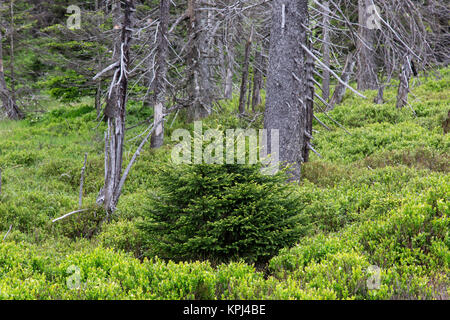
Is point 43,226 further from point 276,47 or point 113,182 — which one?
point 276,47

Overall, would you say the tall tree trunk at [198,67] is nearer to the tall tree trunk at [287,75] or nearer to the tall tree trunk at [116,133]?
the tall tree trunk at [116,133]

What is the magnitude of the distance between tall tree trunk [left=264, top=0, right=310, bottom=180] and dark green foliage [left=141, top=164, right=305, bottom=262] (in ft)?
7.55

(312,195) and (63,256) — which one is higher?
(312,195)

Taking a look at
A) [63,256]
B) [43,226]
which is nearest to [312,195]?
[63,256]

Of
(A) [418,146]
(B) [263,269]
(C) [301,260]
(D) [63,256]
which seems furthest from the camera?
(A) [418,146]

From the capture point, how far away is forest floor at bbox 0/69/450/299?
402 centimetres

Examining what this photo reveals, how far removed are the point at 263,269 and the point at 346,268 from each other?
1318mm

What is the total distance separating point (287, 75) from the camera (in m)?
7.83

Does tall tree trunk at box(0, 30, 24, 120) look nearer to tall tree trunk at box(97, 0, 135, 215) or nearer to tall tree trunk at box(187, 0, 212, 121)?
tall tree trunk at box(187, 0, 212, 121)

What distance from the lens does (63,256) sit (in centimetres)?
587

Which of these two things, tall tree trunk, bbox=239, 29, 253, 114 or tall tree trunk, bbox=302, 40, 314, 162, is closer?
tall tree trunk, bbox=302, 40, 314, 162

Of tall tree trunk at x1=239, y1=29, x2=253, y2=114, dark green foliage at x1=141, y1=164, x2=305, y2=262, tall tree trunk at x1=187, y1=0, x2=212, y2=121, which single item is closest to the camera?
dark green foliage at x1=141, y1=164, x2=305, y2=262

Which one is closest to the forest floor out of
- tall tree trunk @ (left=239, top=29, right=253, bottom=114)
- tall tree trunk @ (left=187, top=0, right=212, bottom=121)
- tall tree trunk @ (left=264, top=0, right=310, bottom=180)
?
tall tree trunk @ (left=264, top=0, right=310, bottom=180)

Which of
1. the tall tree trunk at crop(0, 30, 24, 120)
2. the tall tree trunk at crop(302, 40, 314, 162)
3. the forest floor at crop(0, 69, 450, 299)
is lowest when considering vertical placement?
the forest floor at crop(0, 69, 450, 299)
